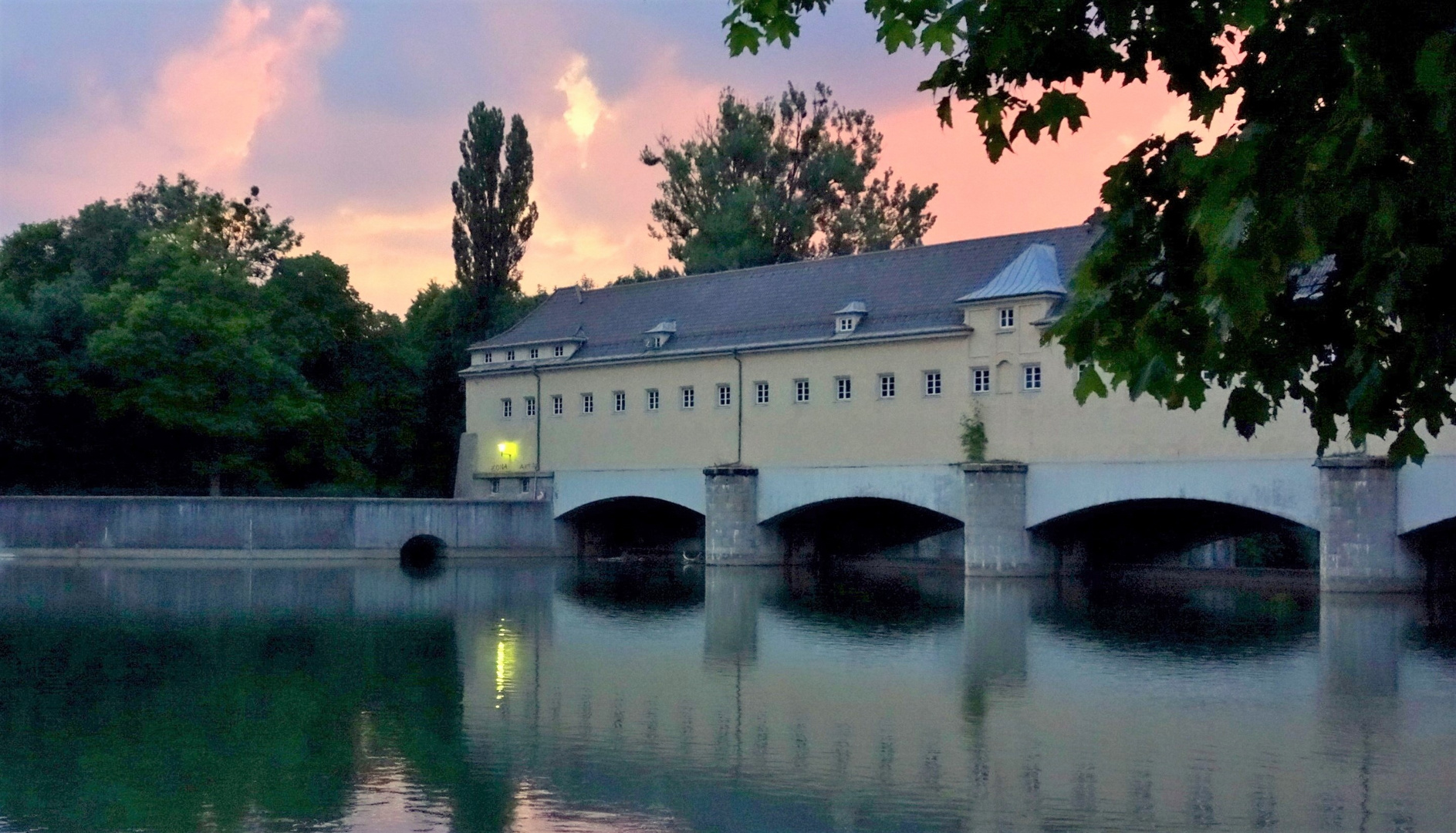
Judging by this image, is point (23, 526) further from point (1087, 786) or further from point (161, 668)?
point (1087, 786)

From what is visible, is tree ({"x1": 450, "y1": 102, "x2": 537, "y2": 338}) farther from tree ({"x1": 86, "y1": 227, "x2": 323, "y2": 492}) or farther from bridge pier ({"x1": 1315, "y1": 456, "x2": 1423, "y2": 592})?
bridge pier ({"x1": 1315, "y1": 456, "x2": 1423, "y2": 592})

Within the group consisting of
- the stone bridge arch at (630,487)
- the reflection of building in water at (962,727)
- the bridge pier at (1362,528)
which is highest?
the stone bridge arch at (630,487)

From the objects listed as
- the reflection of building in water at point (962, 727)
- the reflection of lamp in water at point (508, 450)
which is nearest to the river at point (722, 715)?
the reflection of building in water at point (962, 727)

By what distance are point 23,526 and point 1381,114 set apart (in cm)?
4440

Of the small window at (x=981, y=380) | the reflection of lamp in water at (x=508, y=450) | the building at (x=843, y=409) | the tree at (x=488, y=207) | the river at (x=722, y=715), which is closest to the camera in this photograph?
the river at (x=722, y=715)

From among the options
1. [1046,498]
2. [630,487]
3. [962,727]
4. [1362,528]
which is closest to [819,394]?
[630,487]

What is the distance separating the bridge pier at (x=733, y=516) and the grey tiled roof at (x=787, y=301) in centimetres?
368

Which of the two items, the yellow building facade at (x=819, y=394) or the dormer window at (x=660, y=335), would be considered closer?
the yellow building facade at (x=819, y=394)

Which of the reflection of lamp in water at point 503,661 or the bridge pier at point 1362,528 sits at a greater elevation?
the bridge pier at point 1362,528

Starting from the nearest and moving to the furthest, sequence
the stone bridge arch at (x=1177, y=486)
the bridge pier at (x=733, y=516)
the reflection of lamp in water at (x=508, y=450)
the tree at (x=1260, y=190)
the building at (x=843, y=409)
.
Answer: the tree at (x=1260, y=190) < the stone bridge arch at (x=1177, y=486) < the building at (x=843, y=409) < the bridge pier at (x=733, y=516) < the reflection of lamp in water at (x=508, y=450)

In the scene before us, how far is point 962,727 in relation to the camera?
16938mm

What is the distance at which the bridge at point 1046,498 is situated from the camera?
107 feet

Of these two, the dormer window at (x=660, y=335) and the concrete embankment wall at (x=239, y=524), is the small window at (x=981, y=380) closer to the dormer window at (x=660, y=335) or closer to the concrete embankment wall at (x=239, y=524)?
the dormer window at (x=660, y=335)

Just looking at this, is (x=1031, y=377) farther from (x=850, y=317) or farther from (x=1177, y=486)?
(x=850, y=317)
